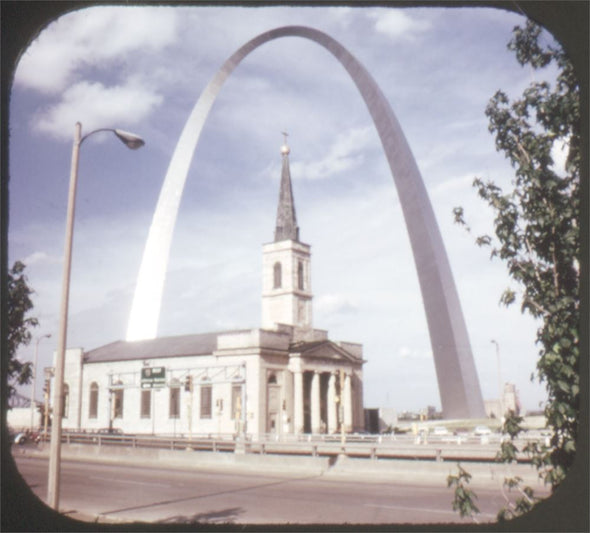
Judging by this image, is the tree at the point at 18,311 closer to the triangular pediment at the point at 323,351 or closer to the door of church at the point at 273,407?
the door of church at the point at 273,407

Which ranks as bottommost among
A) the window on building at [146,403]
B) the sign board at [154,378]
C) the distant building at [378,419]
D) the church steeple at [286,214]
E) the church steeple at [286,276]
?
the distant building at [378,419]

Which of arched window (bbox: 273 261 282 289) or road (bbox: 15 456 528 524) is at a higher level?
arched window (bbox: 273 261 282 289)

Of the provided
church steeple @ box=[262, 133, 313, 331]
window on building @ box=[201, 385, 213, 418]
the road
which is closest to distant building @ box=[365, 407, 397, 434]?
church steeple @ box=[262, 133, 313, 331]

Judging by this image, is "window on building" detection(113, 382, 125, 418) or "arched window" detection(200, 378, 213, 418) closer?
"arched window" detection(200, 378, 213, 418)

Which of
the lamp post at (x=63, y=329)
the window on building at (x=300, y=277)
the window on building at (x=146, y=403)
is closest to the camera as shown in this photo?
the lamp post at (x=63, y=329)

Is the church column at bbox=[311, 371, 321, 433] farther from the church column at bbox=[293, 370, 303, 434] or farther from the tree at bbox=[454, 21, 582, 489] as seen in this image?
the tree at bbox=[454, 21, 582, 489]

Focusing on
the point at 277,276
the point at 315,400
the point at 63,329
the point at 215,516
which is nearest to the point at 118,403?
the point at 315,400

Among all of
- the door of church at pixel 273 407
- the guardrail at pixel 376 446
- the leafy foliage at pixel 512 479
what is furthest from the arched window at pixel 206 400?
the leafy foliage at pixel 512 479

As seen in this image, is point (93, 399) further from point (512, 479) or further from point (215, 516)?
point (512, 479)
